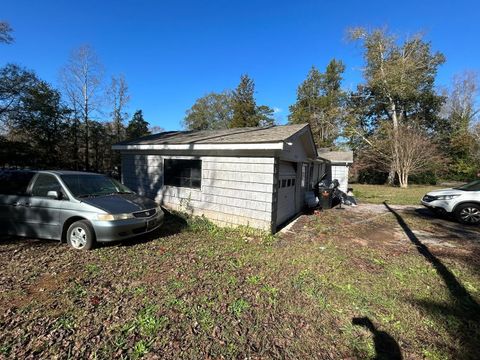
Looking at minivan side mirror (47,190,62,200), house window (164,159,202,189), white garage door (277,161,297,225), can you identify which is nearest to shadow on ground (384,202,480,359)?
white garage door (277,161,297,225)

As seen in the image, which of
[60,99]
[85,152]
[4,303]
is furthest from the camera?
[85,152]

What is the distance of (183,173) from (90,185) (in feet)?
9.94

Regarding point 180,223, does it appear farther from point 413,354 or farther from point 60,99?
point 60,99

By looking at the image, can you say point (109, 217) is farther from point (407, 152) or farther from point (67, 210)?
point (407, 152)

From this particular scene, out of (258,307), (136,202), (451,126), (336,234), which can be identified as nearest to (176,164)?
(136,202)

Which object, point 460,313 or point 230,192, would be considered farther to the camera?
point 230,192

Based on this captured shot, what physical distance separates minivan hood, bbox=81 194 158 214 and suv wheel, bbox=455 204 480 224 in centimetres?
968

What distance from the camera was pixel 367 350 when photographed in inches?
99.7

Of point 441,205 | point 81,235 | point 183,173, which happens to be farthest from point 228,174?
point 441,205

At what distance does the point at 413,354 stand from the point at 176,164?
735 cm

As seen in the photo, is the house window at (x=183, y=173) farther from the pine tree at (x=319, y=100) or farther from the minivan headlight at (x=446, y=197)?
the pine tree at (x=319, y=100)

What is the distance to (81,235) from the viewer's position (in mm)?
4836

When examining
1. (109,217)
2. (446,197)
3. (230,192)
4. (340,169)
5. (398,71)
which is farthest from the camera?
(398,71)

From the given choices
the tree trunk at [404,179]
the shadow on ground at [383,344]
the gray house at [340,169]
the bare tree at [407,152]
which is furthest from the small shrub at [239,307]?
the bare tree at [407,152]
